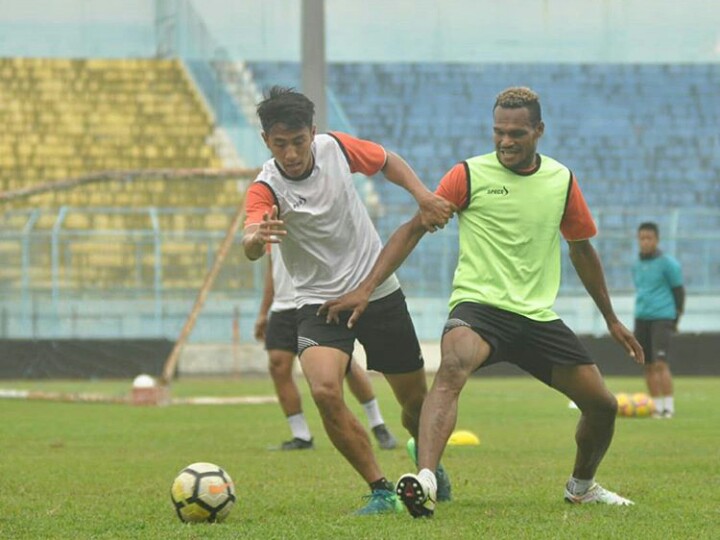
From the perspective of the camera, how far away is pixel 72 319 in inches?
982

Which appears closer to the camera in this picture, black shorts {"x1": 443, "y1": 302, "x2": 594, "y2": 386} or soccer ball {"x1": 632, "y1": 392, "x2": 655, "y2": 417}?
black shorts {"x1": 443, "y1": 302, "x2": 594, "y2": 386}

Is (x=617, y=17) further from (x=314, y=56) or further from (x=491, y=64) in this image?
(x=314, y=56)

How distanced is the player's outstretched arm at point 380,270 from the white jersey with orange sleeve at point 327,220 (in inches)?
6.7

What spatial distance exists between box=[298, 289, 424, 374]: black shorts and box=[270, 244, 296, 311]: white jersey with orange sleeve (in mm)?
3926

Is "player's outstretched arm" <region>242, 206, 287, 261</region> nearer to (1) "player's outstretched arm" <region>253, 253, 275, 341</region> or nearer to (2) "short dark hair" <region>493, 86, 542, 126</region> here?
(2) "short dark hair" <region>493, 86, 542, 126</region>

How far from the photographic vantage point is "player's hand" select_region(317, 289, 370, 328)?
7516mm

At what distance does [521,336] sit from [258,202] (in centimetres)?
139

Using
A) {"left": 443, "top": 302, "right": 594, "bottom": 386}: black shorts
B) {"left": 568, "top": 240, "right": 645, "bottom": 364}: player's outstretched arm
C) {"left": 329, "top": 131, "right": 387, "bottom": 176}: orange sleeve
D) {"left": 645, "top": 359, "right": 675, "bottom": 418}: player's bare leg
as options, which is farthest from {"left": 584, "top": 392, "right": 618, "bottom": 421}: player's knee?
{"left": 645, "top": 359, "right": 675, "bottom": 418}: player's bare leg

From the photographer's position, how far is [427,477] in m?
6.92

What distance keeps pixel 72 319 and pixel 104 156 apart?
7896 millimetres

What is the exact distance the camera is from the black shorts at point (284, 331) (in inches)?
467

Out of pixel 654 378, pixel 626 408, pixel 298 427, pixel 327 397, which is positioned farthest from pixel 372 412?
pixel 654 378

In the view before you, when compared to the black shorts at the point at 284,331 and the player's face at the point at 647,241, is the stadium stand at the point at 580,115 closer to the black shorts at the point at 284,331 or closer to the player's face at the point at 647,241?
the player's face at the point at 647,241

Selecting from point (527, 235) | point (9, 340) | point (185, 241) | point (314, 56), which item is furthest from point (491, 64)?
point (527, 235)
